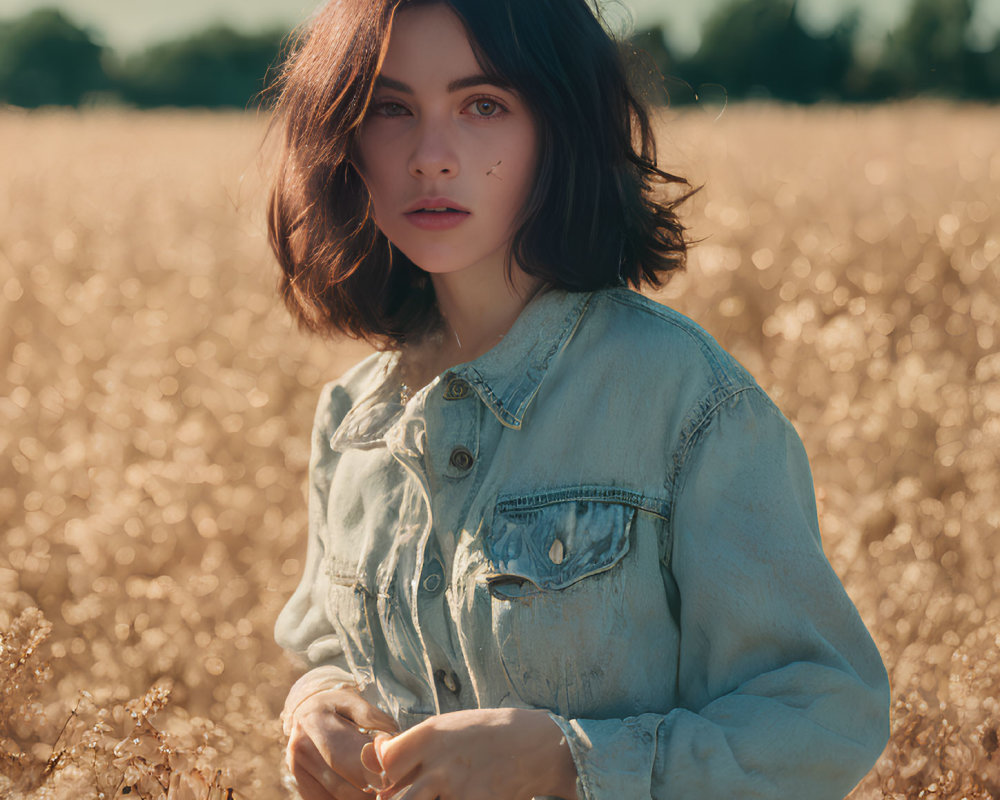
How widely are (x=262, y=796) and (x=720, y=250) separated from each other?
3.52m

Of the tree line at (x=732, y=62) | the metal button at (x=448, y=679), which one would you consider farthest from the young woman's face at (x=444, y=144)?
the tree line at (x=732, y=62)

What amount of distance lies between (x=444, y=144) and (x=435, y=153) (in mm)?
16

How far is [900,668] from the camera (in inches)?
82.8

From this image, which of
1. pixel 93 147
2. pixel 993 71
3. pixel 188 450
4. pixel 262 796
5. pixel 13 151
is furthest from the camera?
pixel 993 71

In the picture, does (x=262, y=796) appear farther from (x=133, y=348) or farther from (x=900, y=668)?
(x=133, y=348)

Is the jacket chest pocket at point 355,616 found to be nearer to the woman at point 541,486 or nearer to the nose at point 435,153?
the woman at point 541,486

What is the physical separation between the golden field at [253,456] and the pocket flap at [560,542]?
62cm

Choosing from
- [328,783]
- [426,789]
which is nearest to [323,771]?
[328,783]

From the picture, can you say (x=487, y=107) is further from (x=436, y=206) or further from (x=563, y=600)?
(x=563, y=600)

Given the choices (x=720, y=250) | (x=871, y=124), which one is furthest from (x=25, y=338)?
(x=871, y=124)

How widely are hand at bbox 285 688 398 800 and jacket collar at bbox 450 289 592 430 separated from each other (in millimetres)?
443

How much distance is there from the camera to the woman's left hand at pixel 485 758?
1069mm

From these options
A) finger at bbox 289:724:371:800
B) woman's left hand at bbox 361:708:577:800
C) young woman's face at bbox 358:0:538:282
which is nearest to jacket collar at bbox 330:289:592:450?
young woman's face at bbox 358:0:538:282

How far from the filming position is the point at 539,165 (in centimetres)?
130
